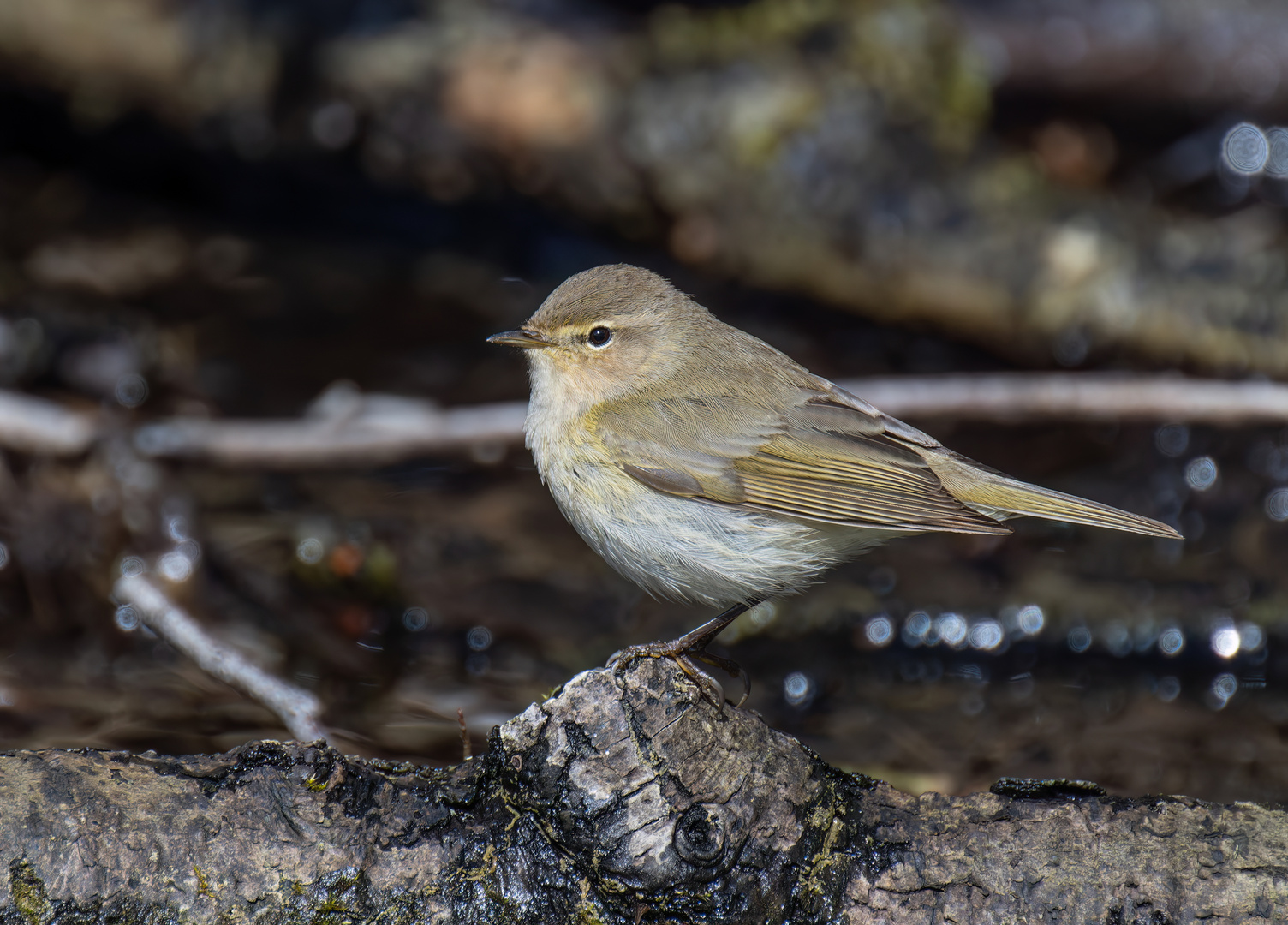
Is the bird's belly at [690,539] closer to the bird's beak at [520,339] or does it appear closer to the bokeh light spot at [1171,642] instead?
the bird's beak at [520,339]

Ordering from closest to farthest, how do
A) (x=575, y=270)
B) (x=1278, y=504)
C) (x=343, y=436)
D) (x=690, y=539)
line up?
(x=690, y=539)
(x=343, y=436)
(x=1278, y=504)
(x=575, y=270)

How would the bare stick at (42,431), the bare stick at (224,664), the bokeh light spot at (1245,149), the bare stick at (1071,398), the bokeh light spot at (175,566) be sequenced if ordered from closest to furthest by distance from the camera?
the bare stick at (224,664) → the bokeh light spot at (175,566) → the bare stick at (42,431) → the bare stick at (1071,398) → the bokeh light spot at (1245,149)

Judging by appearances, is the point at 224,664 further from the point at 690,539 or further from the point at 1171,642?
the point at 1171,642

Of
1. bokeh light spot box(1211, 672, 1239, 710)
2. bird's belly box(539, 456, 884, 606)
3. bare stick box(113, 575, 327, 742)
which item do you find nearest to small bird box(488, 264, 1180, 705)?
bird's belly box(539, 456, 884, 606)

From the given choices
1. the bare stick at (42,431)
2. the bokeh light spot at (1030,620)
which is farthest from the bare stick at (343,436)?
the bokeh light spot at (1030,620)

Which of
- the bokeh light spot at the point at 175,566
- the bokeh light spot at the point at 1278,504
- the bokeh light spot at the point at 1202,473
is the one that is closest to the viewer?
the bokeh light spot at the point at 175,566

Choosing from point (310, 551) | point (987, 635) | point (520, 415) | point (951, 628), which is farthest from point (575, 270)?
point (987, 635)

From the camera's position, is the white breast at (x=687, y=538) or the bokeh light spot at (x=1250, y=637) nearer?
the white breast at (x=687, y=538)
